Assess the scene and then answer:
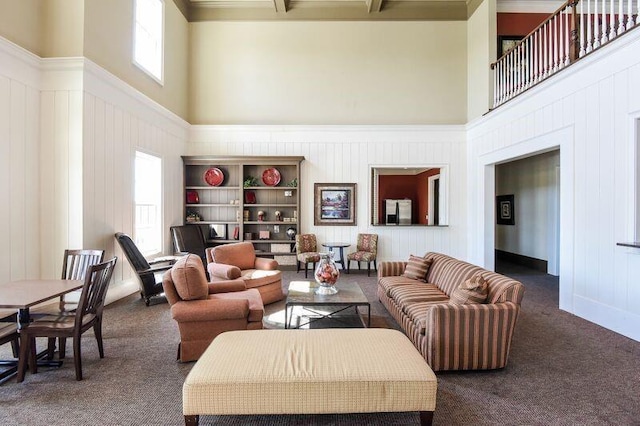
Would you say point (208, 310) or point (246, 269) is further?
point (246, 269)

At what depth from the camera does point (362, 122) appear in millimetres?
7113

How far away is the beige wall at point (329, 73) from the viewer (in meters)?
7.04

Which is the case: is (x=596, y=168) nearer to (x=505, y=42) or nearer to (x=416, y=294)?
(x=416, y=294)

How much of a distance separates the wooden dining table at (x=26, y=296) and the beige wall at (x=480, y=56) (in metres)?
7.04

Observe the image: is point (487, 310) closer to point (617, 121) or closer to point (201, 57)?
point (617, 121)

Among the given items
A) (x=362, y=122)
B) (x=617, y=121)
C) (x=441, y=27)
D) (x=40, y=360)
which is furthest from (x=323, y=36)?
(x=40, y=360)

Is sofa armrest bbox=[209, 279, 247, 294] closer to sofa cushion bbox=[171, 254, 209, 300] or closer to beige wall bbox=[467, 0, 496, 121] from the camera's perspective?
sofa cushion bbox=[171, 254, 209, 300]

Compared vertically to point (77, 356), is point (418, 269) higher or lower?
higher

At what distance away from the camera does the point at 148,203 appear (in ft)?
19.0

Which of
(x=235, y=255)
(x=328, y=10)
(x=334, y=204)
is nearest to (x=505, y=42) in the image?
(x=328, y=10)

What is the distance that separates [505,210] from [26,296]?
9.07 meters

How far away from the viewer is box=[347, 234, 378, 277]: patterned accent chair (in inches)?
253

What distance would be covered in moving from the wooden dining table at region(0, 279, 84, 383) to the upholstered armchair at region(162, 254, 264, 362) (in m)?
0.81

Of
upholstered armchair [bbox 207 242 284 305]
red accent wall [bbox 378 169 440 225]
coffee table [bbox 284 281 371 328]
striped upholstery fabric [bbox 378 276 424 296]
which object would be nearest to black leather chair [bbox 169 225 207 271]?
upholstered armchair [bbox 207 242 284 305]
